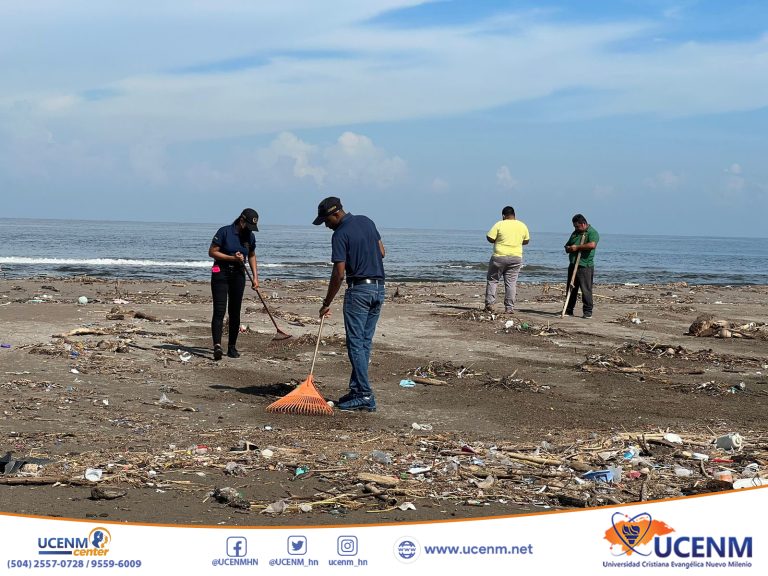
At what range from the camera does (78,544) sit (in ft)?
12.4

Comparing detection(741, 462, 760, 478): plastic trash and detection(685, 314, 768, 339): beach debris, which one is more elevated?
detection(685, 314, 768, 339): beach debris

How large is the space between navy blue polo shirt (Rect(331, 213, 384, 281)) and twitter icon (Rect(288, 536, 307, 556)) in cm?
438

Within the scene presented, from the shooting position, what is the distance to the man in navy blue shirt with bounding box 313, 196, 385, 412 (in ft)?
26.3

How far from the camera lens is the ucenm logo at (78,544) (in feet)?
12.2

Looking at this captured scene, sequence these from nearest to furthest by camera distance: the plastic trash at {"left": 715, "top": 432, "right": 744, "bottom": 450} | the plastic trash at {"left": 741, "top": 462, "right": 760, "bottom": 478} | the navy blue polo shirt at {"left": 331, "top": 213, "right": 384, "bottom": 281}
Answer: the plastic trash at {"left": 741, "top": 462, "right": 760, "bottom": 478} → the plastic trash at {"left": 715, "top": 432, "right": 744, "bottom": 450} → the navy blue polo shirt at {"left": 331, "top": 213, "right": 384, "bottom": 281}

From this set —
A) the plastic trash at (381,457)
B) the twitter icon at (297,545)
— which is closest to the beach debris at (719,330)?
the plastic trash at (381,457)

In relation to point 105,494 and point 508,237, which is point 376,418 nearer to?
point 105,494

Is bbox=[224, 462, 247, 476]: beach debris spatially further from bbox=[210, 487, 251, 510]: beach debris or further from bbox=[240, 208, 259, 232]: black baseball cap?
bbox=[240, 208, 259, 232]: black baseball cap

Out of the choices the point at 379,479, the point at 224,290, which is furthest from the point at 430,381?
the point at 379,479

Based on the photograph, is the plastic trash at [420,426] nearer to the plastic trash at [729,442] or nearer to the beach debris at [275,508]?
the plastic trash at [729,442]

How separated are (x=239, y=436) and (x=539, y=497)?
2.68m

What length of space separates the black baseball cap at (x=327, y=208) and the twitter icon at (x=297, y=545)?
461cm

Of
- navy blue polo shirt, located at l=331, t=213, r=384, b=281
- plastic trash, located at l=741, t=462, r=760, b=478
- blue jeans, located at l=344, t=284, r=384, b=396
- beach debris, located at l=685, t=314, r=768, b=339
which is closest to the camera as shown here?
plastic trash, located at l=741, t=462, r=760, b=478

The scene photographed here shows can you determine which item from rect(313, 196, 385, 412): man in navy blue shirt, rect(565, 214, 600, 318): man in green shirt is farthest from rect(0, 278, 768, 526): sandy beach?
rect(565, 214, 600, 318): man in green shirt
